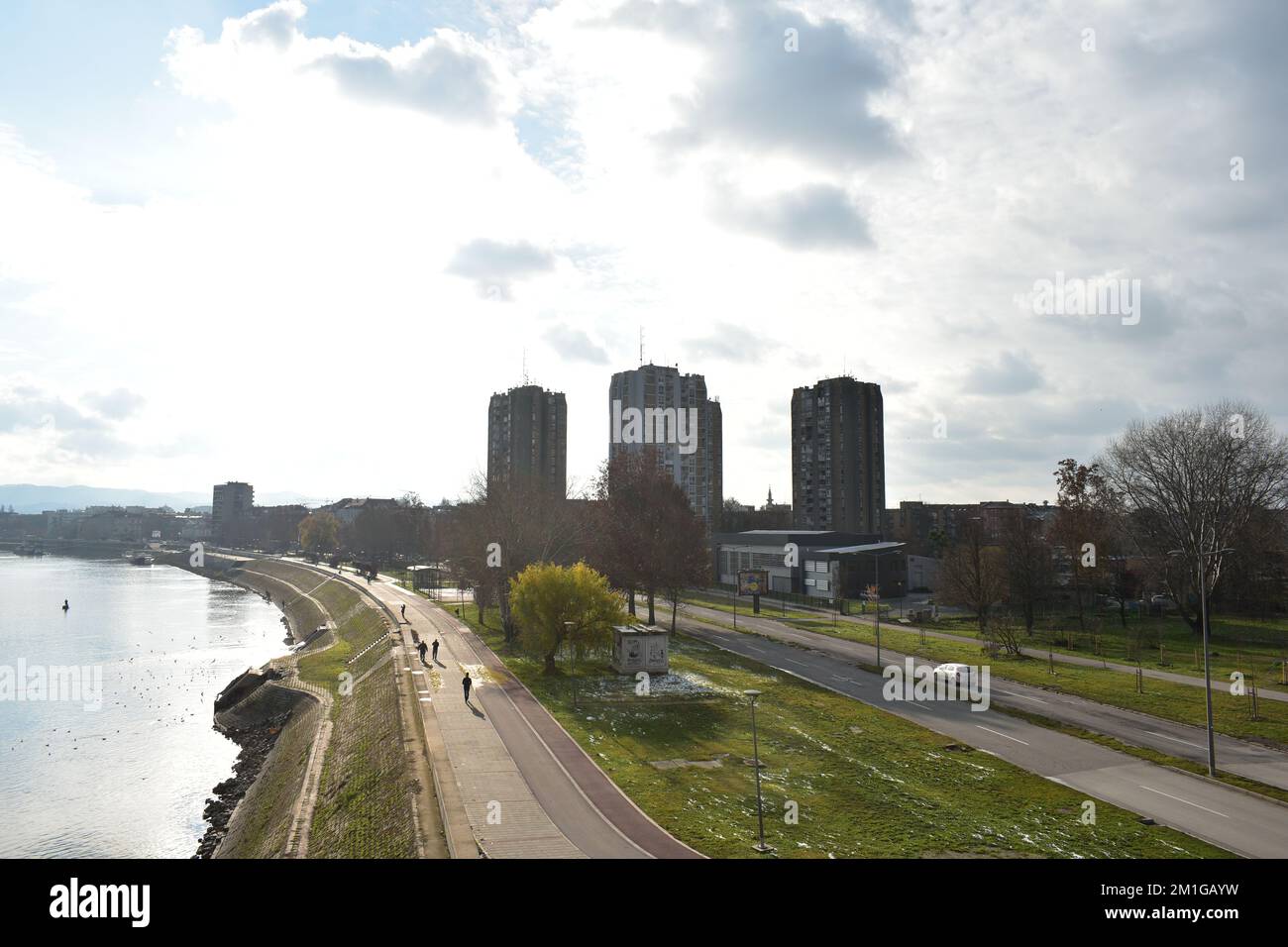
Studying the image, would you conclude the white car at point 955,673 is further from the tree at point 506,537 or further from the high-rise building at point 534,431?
the high-rise building at point 534,431

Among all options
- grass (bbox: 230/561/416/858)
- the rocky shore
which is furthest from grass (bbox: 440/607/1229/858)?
the rocky shore

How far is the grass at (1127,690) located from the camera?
34.1 meters

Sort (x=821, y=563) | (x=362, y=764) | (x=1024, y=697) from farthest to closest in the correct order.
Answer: (x=821, y=563), (x=1024, y=697), (x=362, y=764)

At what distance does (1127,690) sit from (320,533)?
168 m

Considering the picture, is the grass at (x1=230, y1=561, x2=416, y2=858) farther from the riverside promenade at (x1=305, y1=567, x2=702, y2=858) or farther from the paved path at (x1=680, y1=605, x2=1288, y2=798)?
the paved path at (x1=680, y1=605, x2=1288, y2=798)

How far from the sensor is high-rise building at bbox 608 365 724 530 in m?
157

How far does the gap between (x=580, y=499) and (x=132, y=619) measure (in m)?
58.8

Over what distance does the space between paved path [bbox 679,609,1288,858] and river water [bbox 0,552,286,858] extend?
29848 millimetres

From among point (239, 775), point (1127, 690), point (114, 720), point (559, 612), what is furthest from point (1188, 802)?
point (114, 720)

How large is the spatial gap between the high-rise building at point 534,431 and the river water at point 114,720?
217ft

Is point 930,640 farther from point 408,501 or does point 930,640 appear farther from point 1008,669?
point 408,501

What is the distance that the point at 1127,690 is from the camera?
40156mm

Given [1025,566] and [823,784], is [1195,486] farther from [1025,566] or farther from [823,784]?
[823,784]
